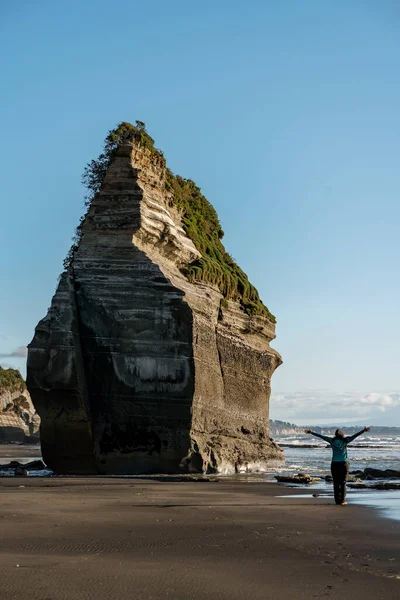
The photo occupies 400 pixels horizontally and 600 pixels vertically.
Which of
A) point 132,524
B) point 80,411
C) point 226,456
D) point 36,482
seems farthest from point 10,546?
point 226,456

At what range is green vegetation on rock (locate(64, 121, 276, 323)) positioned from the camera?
2986cm

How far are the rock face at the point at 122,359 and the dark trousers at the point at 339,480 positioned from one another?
34.0 feet

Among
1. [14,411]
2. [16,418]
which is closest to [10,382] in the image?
[14,411]

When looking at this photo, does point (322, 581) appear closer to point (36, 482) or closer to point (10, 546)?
point (10, 546)

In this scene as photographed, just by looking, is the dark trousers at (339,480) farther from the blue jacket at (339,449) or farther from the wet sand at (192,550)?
the wet sand at (192,550)

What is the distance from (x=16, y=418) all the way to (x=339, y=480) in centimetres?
8783

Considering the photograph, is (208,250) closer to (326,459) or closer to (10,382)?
(326,459)

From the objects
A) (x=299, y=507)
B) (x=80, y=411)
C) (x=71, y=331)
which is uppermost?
(x=71, y=331)

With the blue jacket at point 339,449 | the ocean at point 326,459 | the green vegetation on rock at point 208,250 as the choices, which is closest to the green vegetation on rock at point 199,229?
the green vegetation on rock at point 208,250

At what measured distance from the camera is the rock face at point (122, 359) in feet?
80.9

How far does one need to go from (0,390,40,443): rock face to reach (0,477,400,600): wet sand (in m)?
69.6

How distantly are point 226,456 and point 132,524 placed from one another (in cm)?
1792

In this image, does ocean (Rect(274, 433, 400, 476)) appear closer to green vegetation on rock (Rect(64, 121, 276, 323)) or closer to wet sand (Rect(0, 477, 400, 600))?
green vegetation on rock (Rect(64, 121, 276, 323))

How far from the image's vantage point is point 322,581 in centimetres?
643
